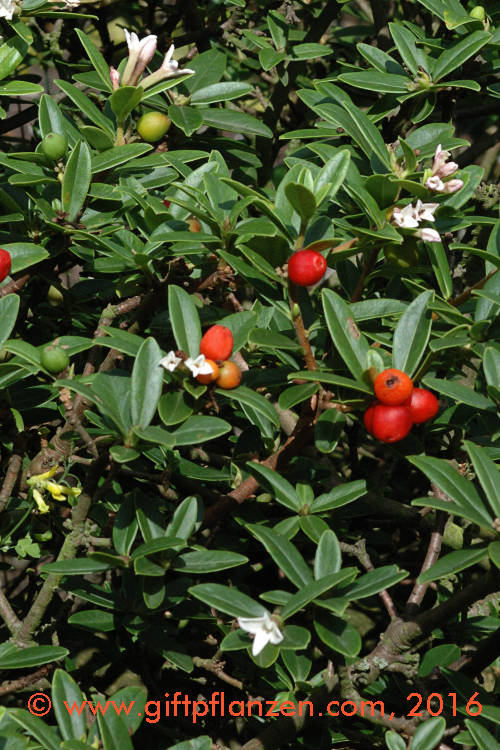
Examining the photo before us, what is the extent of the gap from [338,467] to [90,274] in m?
0.99

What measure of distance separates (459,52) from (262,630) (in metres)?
1.29

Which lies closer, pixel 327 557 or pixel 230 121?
pixel 327 557

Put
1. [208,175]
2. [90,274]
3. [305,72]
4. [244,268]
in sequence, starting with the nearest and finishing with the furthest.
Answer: [244,268] < [208,175] < [90,274] < [305,72]

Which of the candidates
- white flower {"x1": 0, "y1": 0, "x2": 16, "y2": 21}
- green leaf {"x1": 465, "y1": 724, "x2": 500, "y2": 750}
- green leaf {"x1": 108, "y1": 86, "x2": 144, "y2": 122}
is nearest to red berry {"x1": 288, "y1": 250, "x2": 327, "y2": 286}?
green leaf {"x1": 108, "y1": 86, "x2": 144, "y2": 122}

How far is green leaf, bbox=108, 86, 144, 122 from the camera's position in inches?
66.7

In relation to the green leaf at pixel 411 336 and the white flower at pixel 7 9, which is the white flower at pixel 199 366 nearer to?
the green leaf at pixel 411 336

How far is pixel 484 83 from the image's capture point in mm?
2258

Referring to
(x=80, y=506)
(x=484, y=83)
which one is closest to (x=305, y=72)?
(x=484, y=83)

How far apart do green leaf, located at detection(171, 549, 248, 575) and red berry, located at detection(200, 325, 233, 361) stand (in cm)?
35

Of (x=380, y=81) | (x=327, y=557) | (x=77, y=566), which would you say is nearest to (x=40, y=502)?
(x=77, y=566)

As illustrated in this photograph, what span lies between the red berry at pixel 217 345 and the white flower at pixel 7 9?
3.04 feet

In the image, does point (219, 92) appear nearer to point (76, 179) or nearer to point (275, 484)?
point (76, 179)

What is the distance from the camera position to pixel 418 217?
4.80ft

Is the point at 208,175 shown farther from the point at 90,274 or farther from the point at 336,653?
the point at 336,653
